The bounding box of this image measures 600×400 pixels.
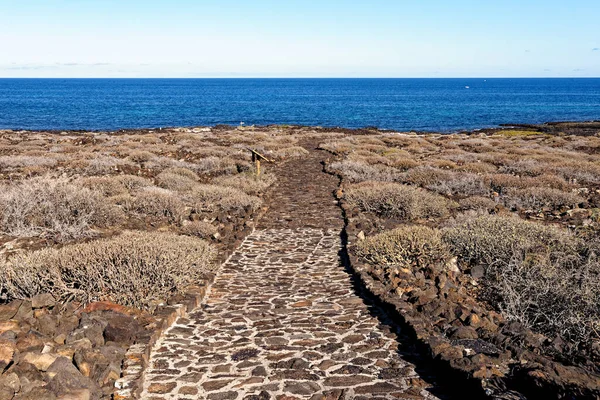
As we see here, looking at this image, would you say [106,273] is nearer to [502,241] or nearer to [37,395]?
[37,395]

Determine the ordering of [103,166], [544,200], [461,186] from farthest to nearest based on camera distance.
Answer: [103,166]
[461,186]
[544,200]

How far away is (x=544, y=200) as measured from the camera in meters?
17.1

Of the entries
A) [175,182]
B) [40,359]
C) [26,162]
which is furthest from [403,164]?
[40,359]

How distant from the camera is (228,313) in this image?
335 inches

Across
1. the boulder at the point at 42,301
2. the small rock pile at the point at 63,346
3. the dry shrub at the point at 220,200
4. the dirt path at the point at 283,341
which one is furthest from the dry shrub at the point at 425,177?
the boulder at the point at 42,301

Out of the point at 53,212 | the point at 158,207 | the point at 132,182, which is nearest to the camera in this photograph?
the point at 53,212

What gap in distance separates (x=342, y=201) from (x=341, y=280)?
6954 mm

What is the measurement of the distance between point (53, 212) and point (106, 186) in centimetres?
410

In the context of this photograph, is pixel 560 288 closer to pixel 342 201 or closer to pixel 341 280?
pixel 341 280

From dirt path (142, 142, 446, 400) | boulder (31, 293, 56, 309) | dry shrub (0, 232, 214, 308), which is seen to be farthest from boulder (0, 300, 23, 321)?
dirt path (142, 142, 446, 400)

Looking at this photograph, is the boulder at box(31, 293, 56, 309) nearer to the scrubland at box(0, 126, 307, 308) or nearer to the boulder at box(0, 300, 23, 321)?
the boulder at box(0, 300, 23, 321)

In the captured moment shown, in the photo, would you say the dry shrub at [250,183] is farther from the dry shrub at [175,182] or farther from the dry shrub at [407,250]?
the dry shrub at [407,250]

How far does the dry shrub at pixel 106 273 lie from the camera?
823 centimetres

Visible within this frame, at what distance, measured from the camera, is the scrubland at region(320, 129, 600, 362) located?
26.3 ft
